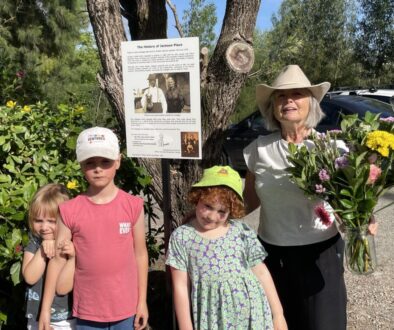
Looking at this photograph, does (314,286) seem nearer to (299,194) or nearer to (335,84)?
(299,194)

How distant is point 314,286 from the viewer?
2.43 metres

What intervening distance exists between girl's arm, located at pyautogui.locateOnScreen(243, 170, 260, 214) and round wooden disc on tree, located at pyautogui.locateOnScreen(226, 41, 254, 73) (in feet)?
2.49

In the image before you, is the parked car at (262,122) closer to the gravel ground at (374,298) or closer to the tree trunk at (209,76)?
the gravel ground at (374,298)

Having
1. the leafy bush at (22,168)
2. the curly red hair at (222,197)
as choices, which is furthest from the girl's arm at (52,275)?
the curly red hair at (222,197)

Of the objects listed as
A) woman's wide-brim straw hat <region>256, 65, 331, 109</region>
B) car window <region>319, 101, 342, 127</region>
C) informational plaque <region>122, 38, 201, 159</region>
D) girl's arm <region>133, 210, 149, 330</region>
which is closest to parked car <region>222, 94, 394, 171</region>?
car window <region>319, 101, 342, 127</region>

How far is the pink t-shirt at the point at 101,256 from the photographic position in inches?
88.7

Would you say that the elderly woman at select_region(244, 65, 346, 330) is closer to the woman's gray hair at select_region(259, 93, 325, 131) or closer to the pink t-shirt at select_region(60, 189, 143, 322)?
the woman's gray hair at select_region(259, 93, 325, 131)

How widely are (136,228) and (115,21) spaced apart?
1.53 m

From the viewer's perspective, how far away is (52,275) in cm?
227

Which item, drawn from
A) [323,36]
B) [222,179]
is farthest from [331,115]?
[323,36]

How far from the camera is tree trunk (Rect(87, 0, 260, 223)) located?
3.06m

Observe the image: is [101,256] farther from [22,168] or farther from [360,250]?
[360,250]

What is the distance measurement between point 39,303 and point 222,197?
1.06 m

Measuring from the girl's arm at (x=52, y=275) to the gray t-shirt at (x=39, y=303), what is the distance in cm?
8
